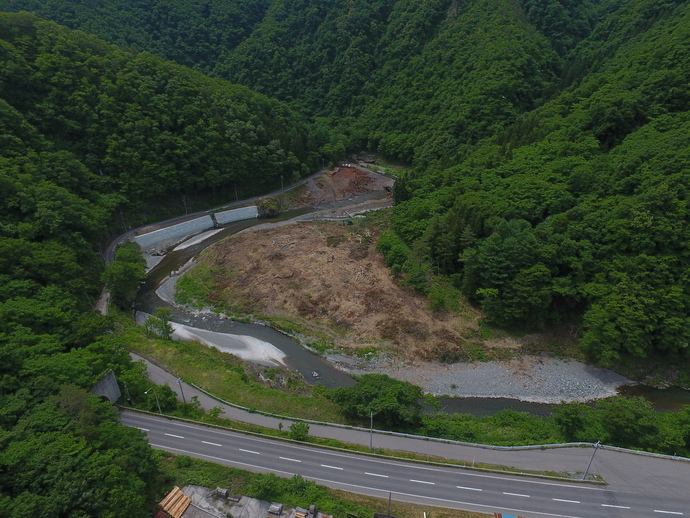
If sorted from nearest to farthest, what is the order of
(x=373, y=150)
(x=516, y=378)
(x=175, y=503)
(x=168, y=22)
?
1. (x=175, y=503)
2. (x=516, y=378)
3. (x=373, y=150)
4. (x=168, y=22)

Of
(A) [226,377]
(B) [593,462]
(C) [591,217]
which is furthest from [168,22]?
(B) [593,462]

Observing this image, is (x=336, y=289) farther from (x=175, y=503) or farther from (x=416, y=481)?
(x=175, y=503)

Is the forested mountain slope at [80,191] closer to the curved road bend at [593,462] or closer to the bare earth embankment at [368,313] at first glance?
the curved road bend at [593,462]

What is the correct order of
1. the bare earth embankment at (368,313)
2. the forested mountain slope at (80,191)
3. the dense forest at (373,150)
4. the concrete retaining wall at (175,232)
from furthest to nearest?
the concrete retaining wall at (175,232) → the bare earth embankment at (368,313) → the dense forest at (373,150) → the forested mountain slope at (80,191)

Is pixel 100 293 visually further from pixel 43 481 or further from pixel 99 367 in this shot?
pixel 43 481

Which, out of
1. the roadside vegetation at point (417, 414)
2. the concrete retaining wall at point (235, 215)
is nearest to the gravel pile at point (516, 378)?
the roadside vegetation at point (417, 414)

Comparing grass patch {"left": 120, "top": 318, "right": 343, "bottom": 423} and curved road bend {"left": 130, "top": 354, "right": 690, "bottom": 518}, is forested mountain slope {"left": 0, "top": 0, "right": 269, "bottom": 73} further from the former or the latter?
curved road bend {"left": 130, "top": 354, "right": 690, "bottom": 518}

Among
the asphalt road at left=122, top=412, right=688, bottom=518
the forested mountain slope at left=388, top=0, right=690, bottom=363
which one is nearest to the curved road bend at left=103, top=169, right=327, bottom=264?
the forested mountain slope at left=388, top=0, right=690, bottom=363
